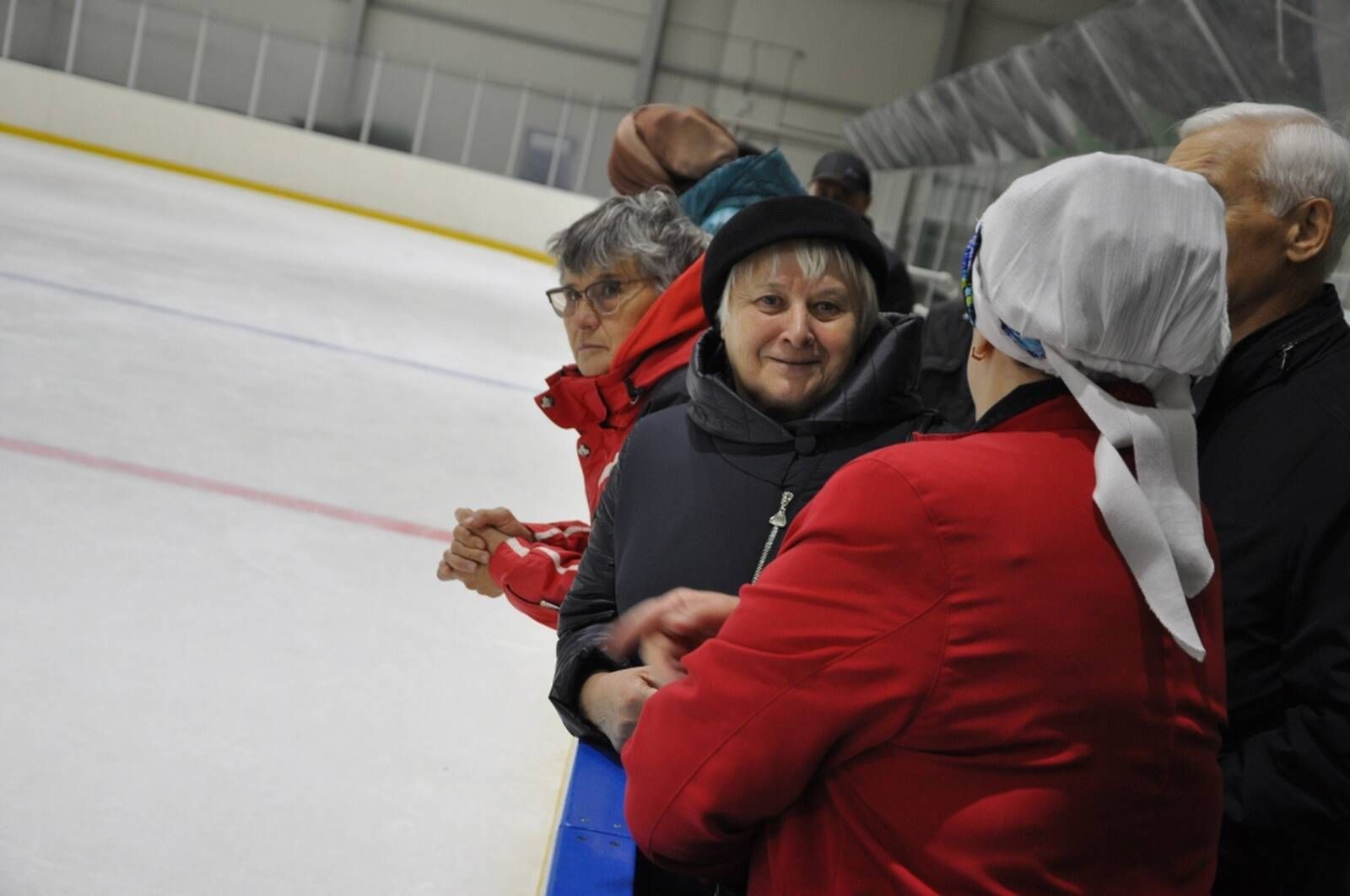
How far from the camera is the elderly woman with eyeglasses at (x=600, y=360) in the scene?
208 centimetres

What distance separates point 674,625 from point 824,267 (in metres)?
0.74

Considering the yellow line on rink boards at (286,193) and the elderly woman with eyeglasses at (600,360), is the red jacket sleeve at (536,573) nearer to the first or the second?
the elderly woman with eyeglasses at (600,360)

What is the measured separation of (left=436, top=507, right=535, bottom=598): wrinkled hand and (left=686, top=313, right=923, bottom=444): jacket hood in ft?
1.68

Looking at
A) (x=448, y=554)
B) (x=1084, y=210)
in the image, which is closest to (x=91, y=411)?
(x=448, y=554)

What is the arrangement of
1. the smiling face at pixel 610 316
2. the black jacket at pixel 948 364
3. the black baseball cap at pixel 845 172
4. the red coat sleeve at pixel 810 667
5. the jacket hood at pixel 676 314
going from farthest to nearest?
1. the black baseball cap at pixel 845 172
2. the black jacket at pixel 948 364
3. the smiling face at pixel 610 316
4. the jacket hood at pixel 676 314
5. the red coat sleeve at pixel 810 667

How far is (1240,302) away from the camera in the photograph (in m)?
1.78

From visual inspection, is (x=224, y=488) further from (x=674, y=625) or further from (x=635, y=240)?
(x=674, y=625)

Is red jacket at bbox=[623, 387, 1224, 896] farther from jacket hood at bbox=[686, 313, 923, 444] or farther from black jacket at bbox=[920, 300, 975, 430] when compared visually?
black jacket at bbox=[920, 300, 975, 430]

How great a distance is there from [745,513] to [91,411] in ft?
12.1

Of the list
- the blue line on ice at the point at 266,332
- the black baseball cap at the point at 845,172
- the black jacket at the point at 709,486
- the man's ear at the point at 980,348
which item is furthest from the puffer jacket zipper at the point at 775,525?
the blue line on ice at the point at 266,332

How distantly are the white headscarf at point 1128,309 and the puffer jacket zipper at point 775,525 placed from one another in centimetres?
53

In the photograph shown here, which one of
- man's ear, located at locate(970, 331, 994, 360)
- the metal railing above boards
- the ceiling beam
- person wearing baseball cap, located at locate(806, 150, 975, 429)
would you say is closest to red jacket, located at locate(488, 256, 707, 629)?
man's ear, located at locate(970, 331, 994, 360)

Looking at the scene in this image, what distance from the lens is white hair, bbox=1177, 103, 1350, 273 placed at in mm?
1793

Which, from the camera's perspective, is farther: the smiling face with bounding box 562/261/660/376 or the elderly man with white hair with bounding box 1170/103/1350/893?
the smiling face with bounding box 562/261/660/376
